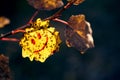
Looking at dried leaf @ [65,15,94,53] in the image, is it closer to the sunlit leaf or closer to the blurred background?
the sunlit leaf

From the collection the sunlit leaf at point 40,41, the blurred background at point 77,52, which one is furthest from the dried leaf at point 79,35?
the blurred background at point 77,52

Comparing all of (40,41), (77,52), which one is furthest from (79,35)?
(77,52)

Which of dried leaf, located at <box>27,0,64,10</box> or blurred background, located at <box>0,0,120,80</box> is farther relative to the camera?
blurred background, located at <box>0,0,120,80</box>

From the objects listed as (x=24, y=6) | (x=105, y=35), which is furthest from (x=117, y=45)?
(x=24, y=6)

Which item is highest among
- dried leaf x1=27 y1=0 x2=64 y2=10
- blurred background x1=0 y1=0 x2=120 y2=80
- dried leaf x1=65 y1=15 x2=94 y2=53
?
dried leaf x1=27 y1=0 x2=64 y2=10

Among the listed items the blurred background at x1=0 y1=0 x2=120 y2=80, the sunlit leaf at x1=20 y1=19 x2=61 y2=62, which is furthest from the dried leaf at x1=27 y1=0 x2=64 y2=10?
the blurred background at x1=0 y1=0 x2=120 y2=80

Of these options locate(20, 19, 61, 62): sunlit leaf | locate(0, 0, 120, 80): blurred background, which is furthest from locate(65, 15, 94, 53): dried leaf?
locate(0, 0, 120, 80): blurred background

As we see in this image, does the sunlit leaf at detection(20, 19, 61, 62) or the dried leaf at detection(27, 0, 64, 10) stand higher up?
the dried leaf at detection(27, 0, 64, 10)
